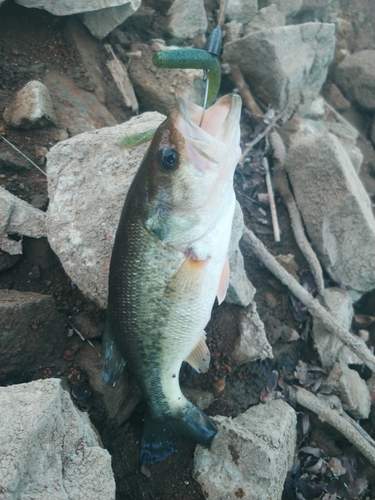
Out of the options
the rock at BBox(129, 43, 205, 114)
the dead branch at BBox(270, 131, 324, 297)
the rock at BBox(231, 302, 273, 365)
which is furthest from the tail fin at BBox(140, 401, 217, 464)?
the rock at BBox(129, 43, 205, 114)

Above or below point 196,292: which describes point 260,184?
below

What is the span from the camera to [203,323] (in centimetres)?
273

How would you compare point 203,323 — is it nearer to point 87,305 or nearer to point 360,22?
point 87,305

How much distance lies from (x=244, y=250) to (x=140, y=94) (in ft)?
6.98

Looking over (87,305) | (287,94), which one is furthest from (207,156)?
(287,94)

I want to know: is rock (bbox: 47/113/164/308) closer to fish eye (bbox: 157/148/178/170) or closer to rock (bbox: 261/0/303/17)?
fish eye (bbox: 157/148/178/170)

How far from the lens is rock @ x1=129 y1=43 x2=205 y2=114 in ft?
14.9

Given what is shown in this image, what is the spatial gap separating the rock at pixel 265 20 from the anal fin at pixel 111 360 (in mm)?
4651

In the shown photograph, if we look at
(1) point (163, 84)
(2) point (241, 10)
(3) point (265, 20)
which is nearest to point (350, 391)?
(1) point (163, 84)

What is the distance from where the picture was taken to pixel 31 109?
3715 mm

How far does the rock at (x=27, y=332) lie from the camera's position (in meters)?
2.75

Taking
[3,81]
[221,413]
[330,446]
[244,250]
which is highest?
[3,81]

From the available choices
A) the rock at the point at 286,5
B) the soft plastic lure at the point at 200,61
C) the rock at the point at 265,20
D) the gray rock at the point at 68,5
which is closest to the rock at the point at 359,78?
the rock at the point at 286,5

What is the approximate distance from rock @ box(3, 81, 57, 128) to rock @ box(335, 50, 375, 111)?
171 inches
